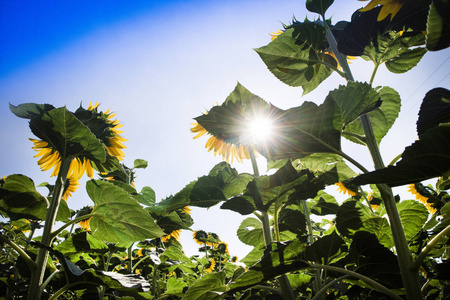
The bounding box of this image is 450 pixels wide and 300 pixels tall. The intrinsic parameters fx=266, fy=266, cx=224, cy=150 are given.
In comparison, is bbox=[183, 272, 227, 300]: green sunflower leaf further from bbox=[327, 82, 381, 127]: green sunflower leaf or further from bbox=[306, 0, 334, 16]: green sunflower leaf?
bbox=[306, 0, 334, 16]: green sunflower leaf

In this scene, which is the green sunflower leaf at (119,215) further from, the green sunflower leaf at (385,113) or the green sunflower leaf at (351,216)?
the green sunflower leaf at (385,113)

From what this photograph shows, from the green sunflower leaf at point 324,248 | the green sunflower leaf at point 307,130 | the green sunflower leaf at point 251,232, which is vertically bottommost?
the green sunflower leaf at point 324,248

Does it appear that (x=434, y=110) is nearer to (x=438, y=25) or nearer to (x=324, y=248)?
(x=438, y=25)

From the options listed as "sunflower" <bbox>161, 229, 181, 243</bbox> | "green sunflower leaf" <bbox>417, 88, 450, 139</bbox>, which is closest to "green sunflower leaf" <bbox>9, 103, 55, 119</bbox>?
"green sunflower leaf" <bbox>417, 88, 450, 139</bbox>

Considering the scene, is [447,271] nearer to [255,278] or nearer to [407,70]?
[255,278]

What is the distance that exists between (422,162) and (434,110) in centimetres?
34

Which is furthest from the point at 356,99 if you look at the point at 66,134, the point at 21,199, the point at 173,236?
the point at 173,236

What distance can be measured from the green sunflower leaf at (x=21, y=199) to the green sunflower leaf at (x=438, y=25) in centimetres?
143

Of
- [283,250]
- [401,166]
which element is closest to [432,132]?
[401,166]

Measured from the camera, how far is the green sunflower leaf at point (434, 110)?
759mm

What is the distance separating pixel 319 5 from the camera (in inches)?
43.3

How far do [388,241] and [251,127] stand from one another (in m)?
0.65

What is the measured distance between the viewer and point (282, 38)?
1.01m

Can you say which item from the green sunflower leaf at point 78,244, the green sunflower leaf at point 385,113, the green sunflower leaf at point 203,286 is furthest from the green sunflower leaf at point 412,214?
the green sunflower leaf at point 78,244
